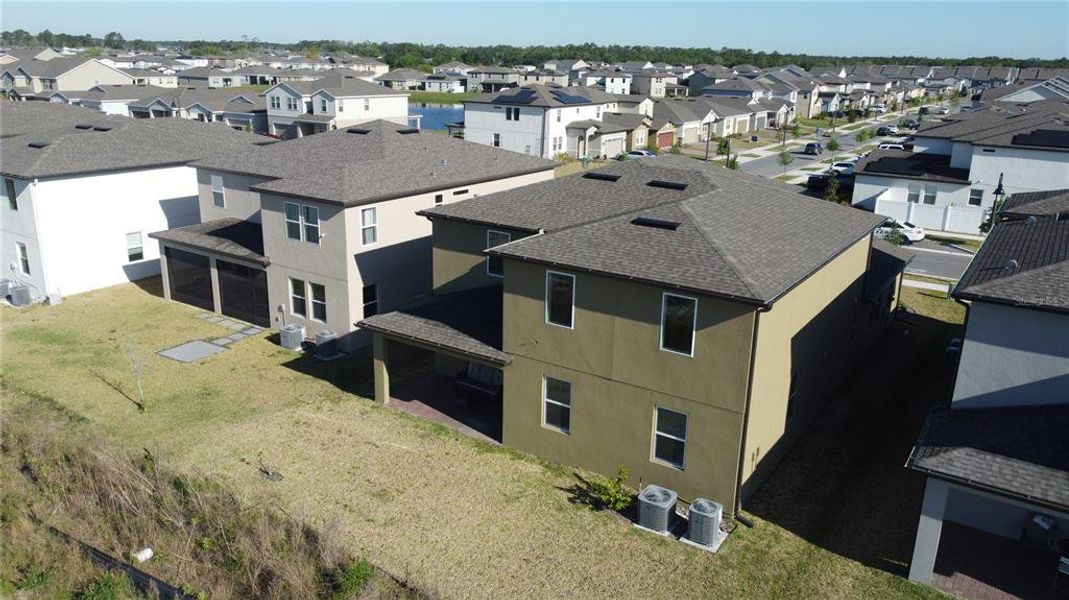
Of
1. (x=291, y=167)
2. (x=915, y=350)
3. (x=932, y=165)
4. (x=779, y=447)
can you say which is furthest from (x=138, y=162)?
(x=932, y=165)

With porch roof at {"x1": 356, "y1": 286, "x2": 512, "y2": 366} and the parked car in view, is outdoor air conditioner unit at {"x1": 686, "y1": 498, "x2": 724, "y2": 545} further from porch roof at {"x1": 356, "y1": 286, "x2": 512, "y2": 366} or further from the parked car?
the parked car

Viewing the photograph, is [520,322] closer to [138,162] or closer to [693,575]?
[693,575]

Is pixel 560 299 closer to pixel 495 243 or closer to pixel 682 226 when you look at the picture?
pixel 682 226

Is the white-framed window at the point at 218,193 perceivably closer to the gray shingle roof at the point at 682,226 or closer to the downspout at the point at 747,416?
the gray shingle roof at the point at 682,226

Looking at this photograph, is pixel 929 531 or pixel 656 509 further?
pixel 656 509

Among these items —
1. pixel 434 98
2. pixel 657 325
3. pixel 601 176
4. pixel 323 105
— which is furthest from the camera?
pixel 434 98

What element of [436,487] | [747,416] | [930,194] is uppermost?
[930,194]

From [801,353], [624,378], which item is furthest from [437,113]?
[624,378]
